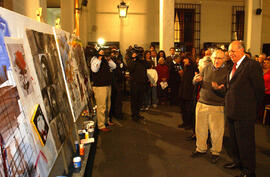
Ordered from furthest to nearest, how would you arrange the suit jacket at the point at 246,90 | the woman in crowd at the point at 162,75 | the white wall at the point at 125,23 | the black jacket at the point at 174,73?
the white wall at the point at 125,23, the woman in crowd at the point at 162,75, the black jacket at the point at 174,73, the suit jacket at the point at 246,90

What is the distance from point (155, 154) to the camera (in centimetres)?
394

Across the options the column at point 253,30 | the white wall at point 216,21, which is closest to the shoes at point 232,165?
the column at point 253,30

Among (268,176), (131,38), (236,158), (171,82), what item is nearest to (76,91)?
(236,158)

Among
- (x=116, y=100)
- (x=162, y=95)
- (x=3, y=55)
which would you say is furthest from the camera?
(x=162, y=95)

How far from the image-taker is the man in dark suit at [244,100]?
2.90 metres

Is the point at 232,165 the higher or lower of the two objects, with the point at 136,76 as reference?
lower

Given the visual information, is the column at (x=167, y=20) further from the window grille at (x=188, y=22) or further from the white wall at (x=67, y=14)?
the window grille at (x=188, y=22)

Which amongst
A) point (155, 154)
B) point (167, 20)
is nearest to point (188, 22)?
point (167, 20)

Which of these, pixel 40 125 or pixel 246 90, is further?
pixel 246 90

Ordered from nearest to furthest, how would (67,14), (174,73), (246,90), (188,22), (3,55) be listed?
(3,55) → (246,90) → (67,14) → (174,73) → (188,22)

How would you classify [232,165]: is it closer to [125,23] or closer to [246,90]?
[246,90]

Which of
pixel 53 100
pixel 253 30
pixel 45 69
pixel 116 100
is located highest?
pixel 253 30

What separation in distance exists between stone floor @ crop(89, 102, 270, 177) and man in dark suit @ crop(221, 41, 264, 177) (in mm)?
429

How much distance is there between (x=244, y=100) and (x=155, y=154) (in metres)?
1.69
